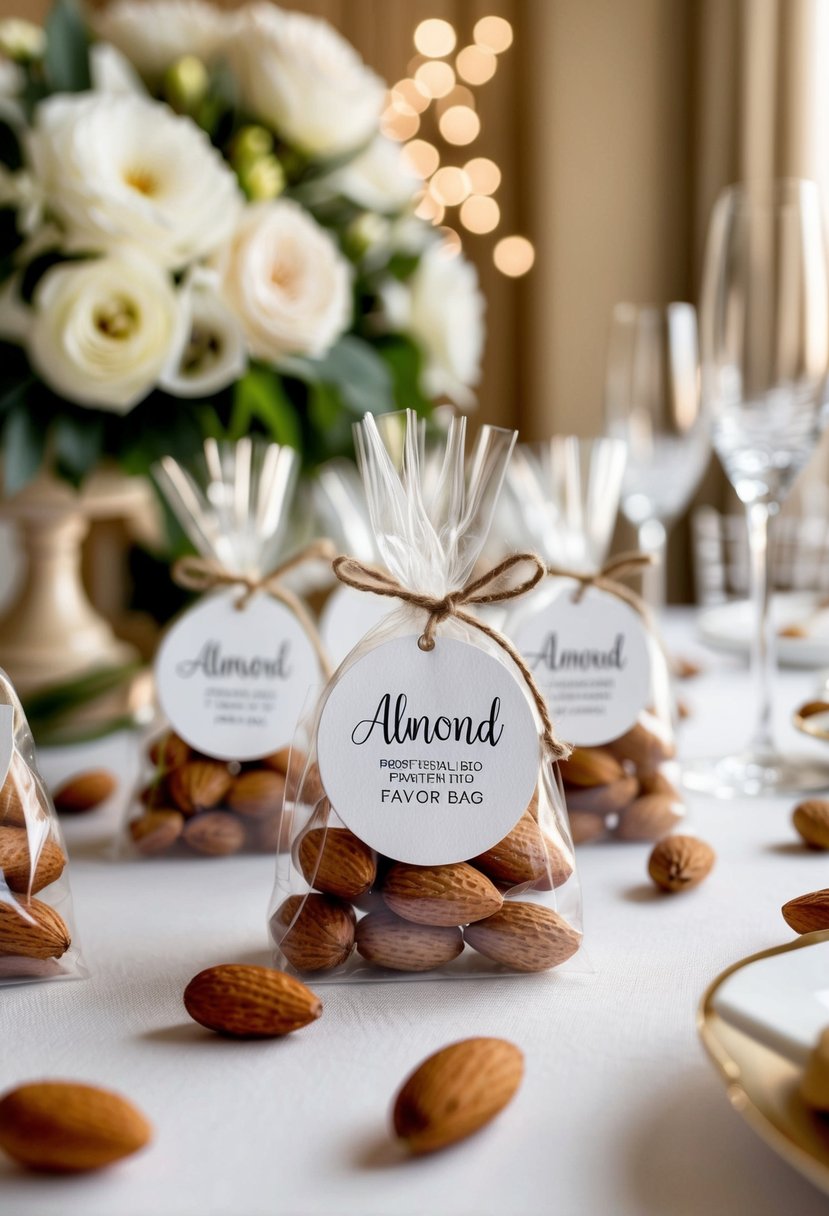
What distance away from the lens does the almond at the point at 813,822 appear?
2.36 feet

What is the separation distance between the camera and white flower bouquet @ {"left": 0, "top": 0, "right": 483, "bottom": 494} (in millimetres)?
950

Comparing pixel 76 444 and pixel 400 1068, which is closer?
pixel 400 1068

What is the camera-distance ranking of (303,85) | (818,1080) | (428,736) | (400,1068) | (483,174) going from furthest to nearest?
(483,174) < (303,85) < (428,736) < (400,1068) < (818,1080)

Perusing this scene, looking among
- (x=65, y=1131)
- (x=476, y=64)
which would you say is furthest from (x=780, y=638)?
(x=476, y=64)

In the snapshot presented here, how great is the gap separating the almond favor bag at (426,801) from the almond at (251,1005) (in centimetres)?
Result: 5

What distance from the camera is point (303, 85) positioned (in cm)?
107

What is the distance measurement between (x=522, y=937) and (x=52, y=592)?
685 millimetres

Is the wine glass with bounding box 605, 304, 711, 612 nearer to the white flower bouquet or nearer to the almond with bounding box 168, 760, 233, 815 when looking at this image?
the white flower bouquet

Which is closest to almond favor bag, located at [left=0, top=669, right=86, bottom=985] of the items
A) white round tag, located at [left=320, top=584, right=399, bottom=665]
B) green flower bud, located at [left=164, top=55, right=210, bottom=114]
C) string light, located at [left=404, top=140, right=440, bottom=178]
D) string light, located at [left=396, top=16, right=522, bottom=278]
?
white round tag, located at [left=320, top=584, right=399, bottom=665]

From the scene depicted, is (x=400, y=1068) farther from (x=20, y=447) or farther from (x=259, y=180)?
(x=259, y=180)

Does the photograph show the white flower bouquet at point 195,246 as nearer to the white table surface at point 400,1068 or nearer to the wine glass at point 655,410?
the wine glass at point 655,410

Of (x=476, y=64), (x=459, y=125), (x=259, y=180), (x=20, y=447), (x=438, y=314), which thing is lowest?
(x=20, y=447)

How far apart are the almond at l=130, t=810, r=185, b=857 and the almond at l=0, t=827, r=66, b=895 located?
0.16m

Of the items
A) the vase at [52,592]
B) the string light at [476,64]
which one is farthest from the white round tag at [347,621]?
the string light at [476,64]
